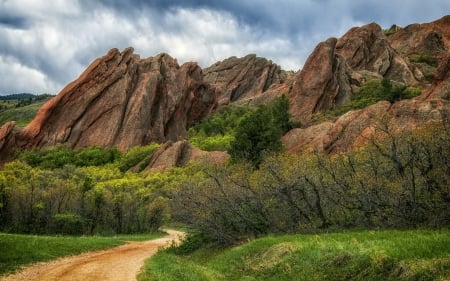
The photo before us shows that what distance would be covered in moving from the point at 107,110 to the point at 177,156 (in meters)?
30.6

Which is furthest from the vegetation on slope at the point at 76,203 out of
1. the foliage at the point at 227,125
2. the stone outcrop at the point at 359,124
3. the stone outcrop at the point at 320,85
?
the stone outcrop at the point at 320,85

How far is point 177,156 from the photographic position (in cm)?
9138

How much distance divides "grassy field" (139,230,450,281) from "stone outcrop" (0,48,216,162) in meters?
88.3

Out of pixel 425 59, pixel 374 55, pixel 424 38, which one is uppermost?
pixel 424 38

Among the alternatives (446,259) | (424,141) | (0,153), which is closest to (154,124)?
(0,153)

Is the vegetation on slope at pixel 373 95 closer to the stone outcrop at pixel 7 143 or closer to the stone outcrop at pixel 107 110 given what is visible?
the stone outcrop at pixel 107 110

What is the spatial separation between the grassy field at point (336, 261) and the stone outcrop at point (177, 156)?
61.8m

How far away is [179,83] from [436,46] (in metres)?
99.3

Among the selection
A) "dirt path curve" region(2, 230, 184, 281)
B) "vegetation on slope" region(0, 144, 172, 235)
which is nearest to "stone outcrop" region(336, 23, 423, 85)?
"vegetation on slope" region(0, 144, 172, 235)

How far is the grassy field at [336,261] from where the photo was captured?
39.1ft

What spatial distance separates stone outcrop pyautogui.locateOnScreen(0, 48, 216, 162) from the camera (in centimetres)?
11162

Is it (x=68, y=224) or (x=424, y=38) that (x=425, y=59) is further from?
(x=68, y=224)

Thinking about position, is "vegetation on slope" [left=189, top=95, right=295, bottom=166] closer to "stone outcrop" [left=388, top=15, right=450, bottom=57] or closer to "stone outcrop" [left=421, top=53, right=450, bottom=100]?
"stone outcrop" [left=421, top=53, right=450, bottom=100]

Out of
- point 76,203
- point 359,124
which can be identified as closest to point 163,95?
point 76,203
